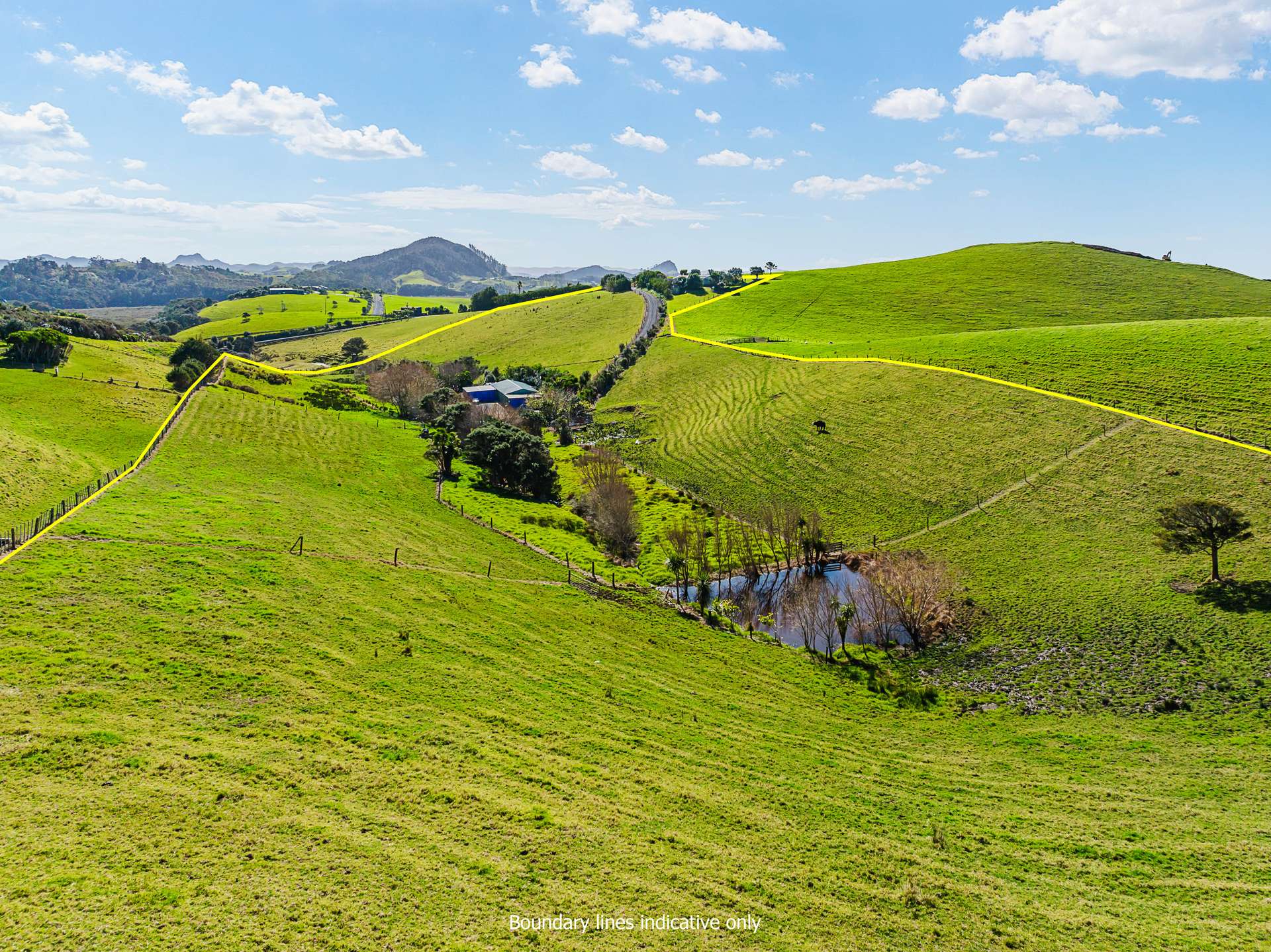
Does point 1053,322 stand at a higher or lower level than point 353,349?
higher

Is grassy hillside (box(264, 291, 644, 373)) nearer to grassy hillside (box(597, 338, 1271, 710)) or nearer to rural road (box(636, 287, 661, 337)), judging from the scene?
rural road (box(636, 287, 661, 337))

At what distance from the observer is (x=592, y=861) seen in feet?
65.9

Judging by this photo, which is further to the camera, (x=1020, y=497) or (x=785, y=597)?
(x=1020, y=497)

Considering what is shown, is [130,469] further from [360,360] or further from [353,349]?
[353,349]

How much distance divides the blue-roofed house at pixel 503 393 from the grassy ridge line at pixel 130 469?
123 feet

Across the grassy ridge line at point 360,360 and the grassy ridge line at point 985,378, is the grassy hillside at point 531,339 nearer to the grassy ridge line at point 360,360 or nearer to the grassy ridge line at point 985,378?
the grassy ridge line at point 360,360

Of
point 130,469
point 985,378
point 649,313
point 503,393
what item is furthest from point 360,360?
point 985,378

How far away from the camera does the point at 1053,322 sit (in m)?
123

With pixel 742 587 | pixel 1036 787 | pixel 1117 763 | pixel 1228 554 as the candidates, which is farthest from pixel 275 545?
pixel 1228 554

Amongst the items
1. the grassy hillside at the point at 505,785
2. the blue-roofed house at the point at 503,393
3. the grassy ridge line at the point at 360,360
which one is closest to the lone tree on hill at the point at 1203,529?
the grassy hillside at the point at 505,785

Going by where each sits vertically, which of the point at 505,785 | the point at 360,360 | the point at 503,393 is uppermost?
the point at 360,360

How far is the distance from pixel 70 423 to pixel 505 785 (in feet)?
211

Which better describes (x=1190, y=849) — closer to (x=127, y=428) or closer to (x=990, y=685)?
(x=990, y=685)

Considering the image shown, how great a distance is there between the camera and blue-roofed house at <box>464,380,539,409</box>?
11344cm
